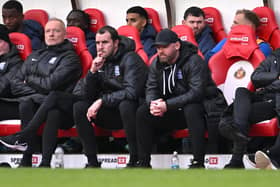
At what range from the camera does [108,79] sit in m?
9.29

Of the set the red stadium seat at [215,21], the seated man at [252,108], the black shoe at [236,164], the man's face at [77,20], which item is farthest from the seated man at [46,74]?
the black shoe at [236,164]

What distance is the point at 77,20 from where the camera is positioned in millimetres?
10742

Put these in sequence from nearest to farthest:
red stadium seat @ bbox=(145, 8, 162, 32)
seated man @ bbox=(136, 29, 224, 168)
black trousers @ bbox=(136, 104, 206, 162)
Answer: black trousers @ bbox=(136, 104, 206, 162), seated man @ bbox=(136, 29, 224, 168), red stadium seat @ bbox=(145, 8, 162, 32)

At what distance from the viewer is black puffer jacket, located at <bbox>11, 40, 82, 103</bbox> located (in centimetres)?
959

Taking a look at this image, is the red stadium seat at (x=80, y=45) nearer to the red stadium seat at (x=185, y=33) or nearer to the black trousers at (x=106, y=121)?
the black trousers at (x=106, y=121)

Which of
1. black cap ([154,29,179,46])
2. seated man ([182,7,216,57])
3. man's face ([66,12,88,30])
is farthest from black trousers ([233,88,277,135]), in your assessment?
man's face ([66,12,88,30])

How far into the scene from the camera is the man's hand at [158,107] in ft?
28.2

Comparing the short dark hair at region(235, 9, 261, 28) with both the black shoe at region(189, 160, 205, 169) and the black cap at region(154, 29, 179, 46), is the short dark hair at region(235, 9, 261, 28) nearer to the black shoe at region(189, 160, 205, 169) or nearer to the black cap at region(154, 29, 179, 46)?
the black cap at region(154, 29, 179, 46)

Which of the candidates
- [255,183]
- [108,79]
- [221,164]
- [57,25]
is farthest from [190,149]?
[255,183]

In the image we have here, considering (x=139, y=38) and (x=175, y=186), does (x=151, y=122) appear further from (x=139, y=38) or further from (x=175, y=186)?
(x=175, y=186)

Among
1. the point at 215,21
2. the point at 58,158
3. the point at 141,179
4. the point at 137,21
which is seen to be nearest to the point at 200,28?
the point at 215,21

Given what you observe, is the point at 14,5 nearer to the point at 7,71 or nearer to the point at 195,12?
the point at 7,71

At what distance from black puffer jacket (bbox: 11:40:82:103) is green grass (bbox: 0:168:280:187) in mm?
2377

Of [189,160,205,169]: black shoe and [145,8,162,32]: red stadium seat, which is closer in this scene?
[189,160,205,169]: black shoe
